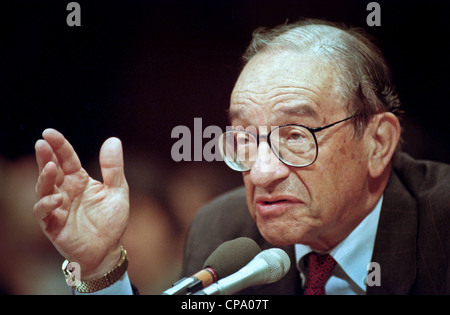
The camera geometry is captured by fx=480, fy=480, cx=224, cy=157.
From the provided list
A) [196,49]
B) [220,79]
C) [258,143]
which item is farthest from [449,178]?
[196,49]

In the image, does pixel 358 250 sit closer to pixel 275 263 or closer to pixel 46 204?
pixel 275 263

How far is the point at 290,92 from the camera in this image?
5.44 ft

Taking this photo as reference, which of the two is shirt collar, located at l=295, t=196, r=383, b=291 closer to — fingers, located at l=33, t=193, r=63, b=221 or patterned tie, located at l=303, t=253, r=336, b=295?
patterned tie, located at l=303, t=253, r=336, b=295

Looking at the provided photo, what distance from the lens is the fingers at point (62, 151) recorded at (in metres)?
1.44

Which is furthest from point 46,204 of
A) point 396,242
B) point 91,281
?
point 396,242

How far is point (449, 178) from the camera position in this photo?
1936mm

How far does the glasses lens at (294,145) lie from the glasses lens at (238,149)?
9 cm

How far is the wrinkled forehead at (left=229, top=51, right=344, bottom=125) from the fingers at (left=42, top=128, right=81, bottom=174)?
603mm

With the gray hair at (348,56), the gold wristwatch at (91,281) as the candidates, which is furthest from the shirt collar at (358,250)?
the gold wristwatch at (91,281)

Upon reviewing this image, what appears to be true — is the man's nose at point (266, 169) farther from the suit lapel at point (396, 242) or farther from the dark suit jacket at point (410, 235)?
the suit lapel at point (396, 242)

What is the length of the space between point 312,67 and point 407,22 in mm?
686

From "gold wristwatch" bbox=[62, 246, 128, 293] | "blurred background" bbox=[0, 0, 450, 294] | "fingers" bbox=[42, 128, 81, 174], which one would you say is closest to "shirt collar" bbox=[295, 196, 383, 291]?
"blurred background" bbox=[0, 0, 450, 294]

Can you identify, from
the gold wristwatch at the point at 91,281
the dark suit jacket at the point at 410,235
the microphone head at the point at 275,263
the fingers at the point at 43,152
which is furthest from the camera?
the dark suit jacket at the point at 410,235

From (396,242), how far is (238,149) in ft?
2.34
